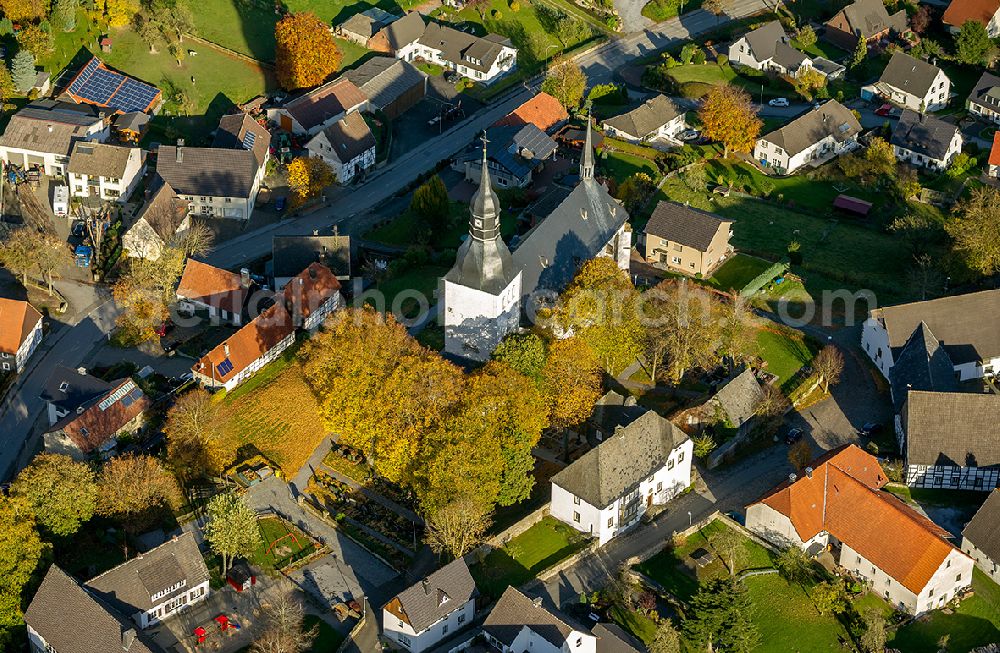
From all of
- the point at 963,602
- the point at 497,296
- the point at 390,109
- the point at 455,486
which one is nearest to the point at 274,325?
the point at 497,296

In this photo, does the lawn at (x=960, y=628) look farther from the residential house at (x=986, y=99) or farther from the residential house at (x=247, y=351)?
the residential house at (x=986, y=99)

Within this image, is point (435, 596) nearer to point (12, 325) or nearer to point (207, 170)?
point (12, 325)

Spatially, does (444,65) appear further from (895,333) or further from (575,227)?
(895,333)

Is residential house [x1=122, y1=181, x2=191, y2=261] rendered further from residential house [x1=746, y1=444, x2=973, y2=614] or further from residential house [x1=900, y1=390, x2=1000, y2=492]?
residential house [x1=900, y1=390, x2=1000, y2=492]

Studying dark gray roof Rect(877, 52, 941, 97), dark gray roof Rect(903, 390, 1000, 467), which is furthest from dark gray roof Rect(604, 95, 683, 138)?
dark gray roof Rect(903, 390, 1000, 467)

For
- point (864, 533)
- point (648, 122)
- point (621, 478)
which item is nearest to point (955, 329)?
point (864, 533)
